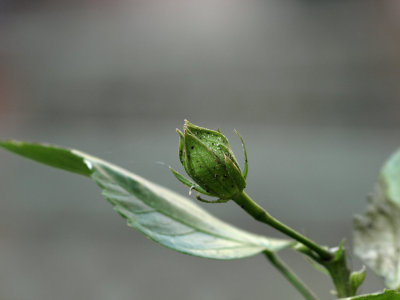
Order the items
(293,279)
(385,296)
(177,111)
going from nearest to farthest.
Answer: (385,296) → (293,279) → (177,111)

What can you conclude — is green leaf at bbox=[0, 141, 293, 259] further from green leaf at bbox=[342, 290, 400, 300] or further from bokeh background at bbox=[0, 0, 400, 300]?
bokeh background at bbox=[0, 0, 400, 300]

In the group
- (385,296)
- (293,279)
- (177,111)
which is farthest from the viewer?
(177,111)

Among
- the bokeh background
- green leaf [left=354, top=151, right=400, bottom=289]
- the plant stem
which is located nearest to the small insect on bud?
the plant stem

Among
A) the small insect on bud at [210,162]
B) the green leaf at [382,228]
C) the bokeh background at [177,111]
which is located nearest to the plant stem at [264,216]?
the small insect on bud at [210,162]

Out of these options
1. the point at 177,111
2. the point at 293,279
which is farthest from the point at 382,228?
the point at 177,111

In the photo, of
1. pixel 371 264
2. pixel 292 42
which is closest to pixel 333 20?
pixel 292 42

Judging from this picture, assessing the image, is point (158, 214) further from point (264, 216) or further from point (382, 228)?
point (382, 228)
